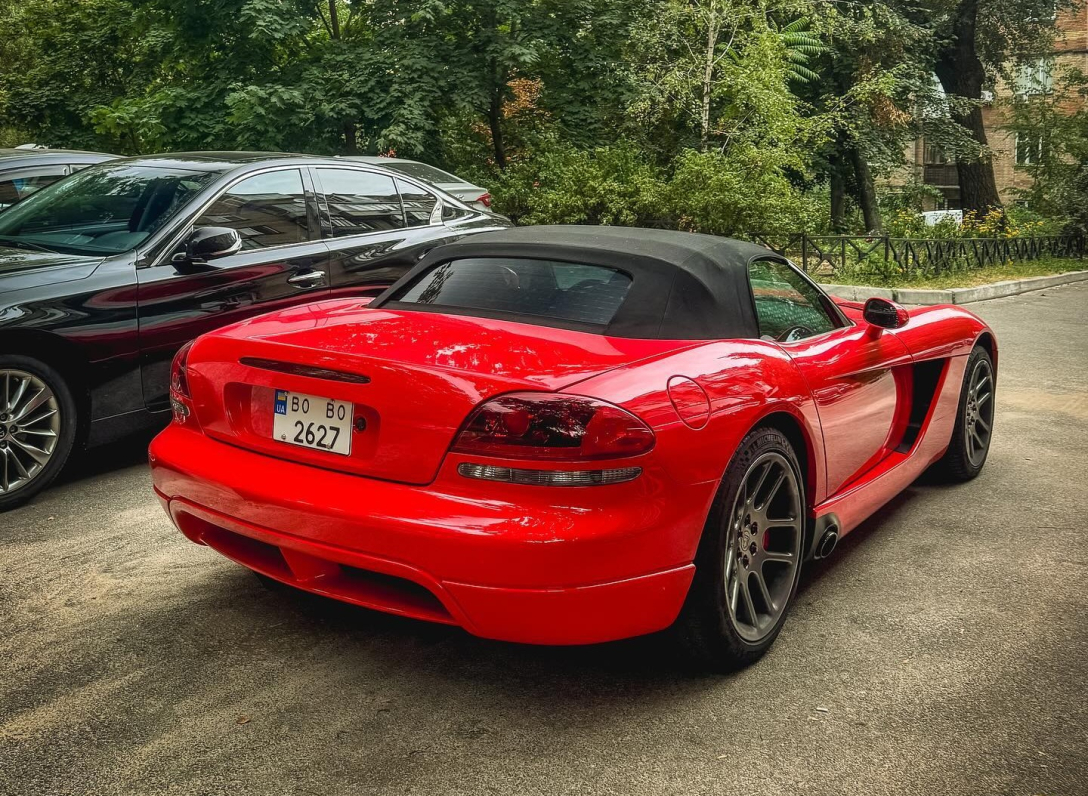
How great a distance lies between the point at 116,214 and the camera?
5723 millimetres

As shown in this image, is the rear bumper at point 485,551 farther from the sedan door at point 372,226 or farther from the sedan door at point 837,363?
the sedan door at point 372,226

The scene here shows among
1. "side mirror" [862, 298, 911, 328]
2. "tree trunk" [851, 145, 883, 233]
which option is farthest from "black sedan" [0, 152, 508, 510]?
"tree trunk" [851, 145, 883, 233]

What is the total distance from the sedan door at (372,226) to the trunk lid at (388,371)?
2949mm

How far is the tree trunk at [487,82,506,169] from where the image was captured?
60.1 ft

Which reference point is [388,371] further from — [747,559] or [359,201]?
[359,201]

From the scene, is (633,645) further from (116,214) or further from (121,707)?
(116,214)

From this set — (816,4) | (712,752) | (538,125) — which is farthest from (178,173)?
(816,4)

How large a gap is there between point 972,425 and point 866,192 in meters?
20.3

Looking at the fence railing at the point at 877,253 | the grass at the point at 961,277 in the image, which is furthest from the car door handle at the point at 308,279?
the grass at the point at 961,277

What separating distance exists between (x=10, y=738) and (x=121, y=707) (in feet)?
0.93

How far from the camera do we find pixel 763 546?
3.35 m

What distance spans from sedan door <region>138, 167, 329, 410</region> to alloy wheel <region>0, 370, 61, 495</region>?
0.52 metres

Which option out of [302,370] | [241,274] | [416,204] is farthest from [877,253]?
[302,370]

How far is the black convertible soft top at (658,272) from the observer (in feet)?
10.9
